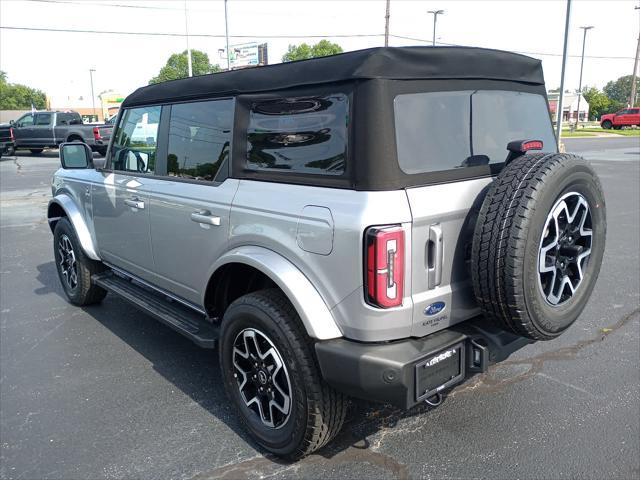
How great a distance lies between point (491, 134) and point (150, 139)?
2.44m

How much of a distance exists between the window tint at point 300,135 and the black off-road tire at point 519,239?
0.74 meters

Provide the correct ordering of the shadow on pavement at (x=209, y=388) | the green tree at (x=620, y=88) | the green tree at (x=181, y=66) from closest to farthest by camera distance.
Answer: the shadow on pavement at (x=209, y=388)
the green tree at (x=181, y=66)
the green tree at (x=620, y=88)

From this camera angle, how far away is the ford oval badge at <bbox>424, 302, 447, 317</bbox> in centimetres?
255

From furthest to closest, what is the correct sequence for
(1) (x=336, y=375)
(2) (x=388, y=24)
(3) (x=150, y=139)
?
(2) (x=388, y=24) < (3) (x=150, y=139) < (1) (x=336, y=375)

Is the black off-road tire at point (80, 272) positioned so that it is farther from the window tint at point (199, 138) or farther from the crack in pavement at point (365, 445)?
the crack in pavement at point (365, 445)

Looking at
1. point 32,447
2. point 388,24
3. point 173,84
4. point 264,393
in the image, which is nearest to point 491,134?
point 264,393

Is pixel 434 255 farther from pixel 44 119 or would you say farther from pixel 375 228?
pixel 44 119

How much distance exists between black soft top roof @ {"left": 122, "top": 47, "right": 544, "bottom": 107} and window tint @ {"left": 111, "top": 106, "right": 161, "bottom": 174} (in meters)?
0.51

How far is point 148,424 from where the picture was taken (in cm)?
330

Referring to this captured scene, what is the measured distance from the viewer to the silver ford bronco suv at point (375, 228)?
2420 millimetres

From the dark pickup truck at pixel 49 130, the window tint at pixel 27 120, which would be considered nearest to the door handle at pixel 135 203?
the dark pickup truck at pixel 49 130

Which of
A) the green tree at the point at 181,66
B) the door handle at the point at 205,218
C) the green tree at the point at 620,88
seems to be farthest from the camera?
the green tree at the point at 620,88

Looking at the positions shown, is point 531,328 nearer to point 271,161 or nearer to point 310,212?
point 310,212

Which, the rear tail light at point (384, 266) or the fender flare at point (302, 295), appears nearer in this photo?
the rear tail light at point (384, 266)
